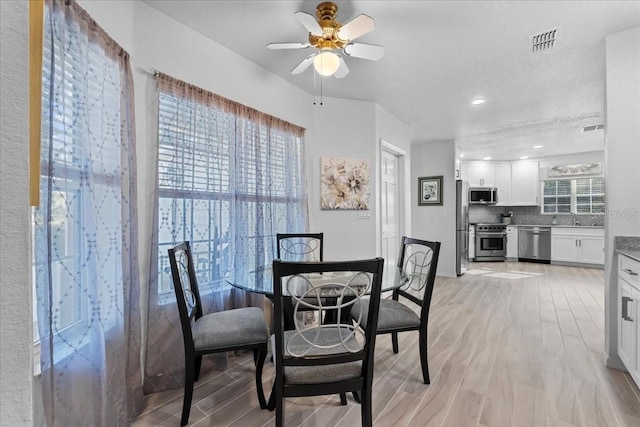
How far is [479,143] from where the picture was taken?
582cm

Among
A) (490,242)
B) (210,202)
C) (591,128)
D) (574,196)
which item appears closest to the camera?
(210,202)

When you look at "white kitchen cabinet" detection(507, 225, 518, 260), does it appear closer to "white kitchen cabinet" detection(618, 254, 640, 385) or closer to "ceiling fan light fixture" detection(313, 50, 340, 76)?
"white kitchen cabinet" detection(618, 254, 640, 385)

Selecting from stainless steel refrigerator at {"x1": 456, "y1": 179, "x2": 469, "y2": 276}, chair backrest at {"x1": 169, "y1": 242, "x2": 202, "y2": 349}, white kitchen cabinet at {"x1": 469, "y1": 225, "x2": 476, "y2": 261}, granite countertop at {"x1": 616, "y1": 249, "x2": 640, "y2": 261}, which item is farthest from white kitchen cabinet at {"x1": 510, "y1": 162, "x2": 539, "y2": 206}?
chair backrest at {"x1": 169, "y1": 242, "x2": 202, "y2": 349}

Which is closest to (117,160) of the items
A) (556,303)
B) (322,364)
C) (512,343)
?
(322,364)

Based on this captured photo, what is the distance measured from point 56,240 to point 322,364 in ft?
4.39

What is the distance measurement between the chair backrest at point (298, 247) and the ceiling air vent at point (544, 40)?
247cm

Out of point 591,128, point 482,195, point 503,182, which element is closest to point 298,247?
point 591,128

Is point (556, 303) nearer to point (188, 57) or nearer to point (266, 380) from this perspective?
point (266, 380)

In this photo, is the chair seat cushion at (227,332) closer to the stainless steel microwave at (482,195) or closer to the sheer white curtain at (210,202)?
the sheer white curtain at (210,202)

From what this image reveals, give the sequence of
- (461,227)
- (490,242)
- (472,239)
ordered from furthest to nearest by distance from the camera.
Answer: (472,239) → (490,242) → (461,227)

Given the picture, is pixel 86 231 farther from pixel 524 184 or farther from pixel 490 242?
pixel 524 184

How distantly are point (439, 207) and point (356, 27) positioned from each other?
457 cm

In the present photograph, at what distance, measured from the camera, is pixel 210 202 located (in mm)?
2342

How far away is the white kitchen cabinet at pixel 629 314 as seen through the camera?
6.18ft
